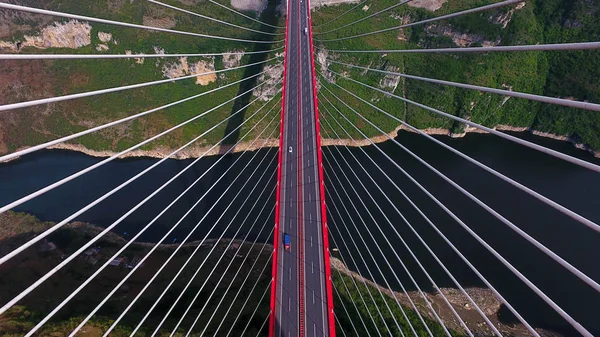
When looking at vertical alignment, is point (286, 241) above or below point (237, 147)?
below

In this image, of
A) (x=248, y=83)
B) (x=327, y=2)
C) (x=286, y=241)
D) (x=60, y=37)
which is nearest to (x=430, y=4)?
(x=327, y=2)

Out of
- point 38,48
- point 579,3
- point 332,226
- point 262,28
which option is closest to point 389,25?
point 262,28

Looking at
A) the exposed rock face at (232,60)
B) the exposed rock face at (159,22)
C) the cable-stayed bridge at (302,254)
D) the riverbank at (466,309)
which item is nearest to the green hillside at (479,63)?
the cable-stayed bridge at (302,254)

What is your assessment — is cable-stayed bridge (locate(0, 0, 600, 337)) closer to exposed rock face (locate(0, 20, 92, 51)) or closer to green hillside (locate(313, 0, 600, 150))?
green hillside (locate(313, 0, 600, 150))

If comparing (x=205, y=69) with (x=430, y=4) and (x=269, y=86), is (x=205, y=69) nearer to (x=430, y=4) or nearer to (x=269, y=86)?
(x=269, y=86)

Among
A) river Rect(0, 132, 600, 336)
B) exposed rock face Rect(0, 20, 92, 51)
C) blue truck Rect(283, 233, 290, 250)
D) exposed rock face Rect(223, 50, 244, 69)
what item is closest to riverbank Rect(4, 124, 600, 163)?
river Rect(0, 132, 600, 336)

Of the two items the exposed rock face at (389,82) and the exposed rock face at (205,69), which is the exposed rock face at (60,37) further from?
the exposed rock face at (389,82)
